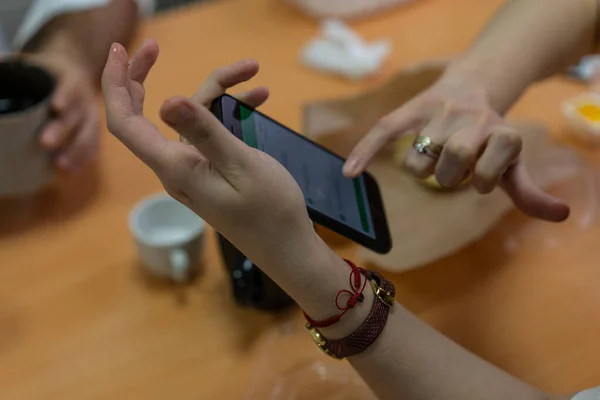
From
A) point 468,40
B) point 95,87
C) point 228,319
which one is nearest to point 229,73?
point 228,319

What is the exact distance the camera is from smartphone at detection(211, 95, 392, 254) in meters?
0.49

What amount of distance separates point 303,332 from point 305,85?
42cm

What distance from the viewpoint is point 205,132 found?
1.11 ft

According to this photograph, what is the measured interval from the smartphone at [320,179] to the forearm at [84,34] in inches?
16.3

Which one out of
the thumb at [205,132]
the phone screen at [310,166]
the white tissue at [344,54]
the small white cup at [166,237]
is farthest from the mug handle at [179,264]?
the white tissue at [344,54]

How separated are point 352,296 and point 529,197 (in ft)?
0.80

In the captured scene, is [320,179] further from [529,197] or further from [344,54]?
[344,54]

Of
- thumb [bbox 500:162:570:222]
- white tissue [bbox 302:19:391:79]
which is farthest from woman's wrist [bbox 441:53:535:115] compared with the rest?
white tissue [bbox 302:19:391:79]

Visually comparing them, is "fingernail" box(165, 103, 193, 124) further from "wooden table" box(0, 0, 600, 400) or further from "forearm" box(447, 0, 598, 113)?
"forearm" box(447, 0, 598, 113)

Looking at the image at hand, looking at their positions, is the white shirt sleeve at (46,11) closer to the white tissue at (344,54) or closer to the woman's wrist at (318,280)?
the white tissue at (344,54)

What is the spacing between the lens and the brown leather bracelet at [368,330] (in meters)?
0.46

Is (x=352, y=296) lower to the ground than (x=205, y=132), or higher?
lower

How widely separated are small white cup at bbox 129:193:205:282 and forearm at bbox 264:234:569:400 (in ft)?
0.68

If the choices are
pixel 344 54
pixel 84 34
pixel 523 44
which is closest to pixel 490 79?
pixel 523 44
